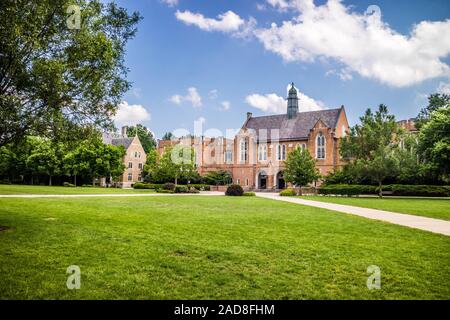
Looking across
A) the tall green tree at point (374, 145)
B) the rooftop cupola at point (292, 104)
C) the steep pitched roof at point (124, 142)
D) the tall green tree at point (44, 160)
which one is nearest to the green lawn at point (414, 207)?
the tall green tree at point (374, 145)

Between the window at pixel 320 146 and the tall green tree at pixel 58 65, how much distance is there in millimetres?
45227

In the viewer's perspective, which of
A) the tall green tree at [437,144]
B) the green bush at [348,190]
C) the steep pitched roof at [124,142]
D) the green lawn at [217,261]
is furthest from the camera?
the steep pitched roof at [124,142]

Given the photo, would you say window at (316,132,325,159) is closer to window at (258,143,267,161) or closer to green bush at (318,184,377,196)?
window at (258,143,267,161)

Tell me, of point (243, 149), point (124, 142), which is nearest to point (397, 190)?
point (243, 149)

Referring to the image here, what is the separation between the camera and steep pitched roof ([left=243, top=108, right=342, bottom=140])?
2158 inches

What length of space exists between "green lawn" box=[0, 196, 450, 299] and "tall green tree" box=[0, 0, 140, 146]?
11.0ft

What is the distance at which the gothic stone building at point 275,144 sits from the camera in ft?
172

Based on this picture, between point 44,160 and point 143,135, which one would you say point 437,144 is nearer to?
point 44,160

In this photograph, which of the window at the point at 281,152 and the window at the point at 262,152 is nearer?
the window at the point at 281,152

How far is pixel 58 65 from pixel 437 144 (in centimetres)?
3170

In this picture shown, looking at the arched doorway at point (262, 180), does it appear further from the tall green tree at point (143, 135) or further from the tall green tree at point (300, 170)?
the tall green tree at point (143, 135)

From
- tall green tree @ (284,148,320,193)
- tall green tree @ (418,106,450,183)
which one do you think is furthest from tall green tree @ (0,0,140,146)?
tall green tree @ (284,148,320,193)

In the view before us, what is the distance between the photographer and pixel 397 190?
39719 millimetres
